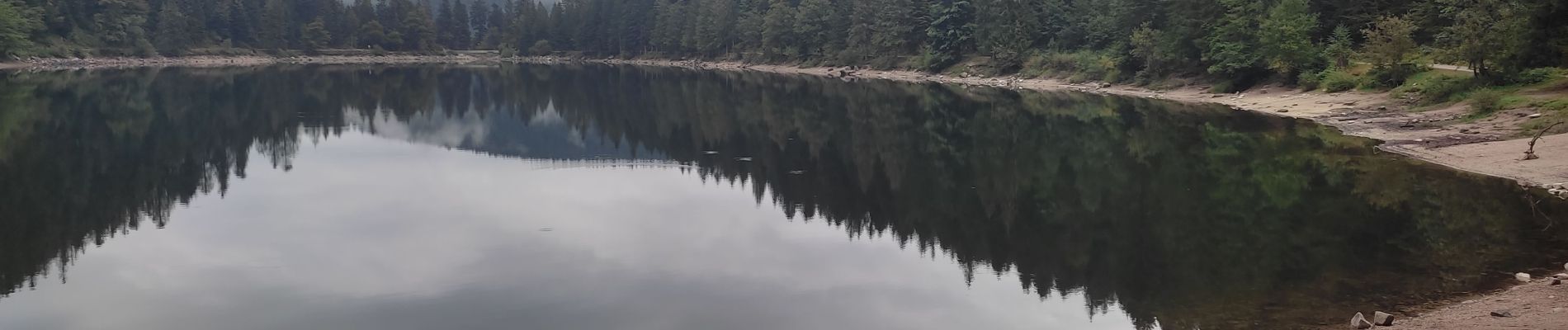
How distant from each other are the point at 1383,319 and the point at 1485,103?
1049 inches

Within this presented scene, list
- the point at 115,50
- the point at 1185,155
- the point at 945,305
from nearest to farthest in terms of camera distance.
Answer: the point at 945,305 < the point at 1185,155 < the point at 115,50

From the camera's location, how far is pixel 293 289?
52.2ft

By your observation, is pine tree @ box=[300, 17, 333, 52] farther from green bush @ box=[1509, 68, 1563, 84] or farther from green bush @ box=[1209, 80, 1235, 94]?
green bush @ box=[1509, 68, 1563, 84]

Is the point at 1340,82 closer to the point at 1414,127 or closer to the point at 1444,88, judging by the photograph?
the point at 1444,88

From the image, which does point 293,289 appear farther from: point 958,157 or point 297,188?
point 958,157

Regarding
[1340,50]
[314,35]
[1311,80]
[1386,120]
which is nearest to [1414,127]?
[1386,120]

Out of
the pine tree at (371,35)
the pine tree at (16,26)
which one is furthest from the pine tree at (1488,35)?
the pine tree at (371,35)

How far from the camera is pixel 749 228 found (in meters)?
22.0

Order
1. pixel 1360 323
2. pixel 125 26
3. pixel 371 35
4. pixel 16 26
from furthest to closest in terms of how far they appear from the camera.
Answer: pixel 371 35 < pixel 125 26 < pixel 16 26 < pixel 1360 323

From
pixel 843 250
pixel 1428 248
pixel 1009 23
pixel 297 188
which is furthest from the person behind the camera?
pixel 1009 23

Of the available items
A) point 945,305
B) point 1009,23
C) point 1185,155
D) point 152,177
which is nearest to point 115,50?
point 1009,23

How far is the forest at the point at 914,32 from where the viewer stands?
44.7m

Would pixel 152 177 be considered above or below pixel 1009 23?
below

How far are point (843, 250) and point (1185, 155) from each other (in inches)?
655
